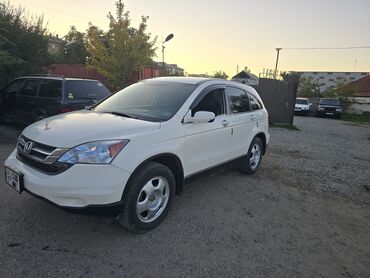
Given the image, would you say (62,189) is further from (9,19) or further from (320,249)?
(9,19)

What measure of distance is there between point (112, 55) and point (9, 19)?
273 inches

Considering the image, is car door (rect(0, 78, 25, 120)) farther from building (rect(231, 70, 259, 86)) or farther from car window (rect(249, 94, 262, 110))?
building (rect(231, 70, 259, 86))

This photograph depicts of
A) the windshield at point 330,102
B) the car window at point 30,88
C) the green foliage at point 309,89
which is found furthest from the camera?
the green foliage at point 309,89

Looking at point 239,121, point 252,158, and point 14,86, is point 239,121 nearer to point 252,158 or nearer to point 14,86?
point 252,158

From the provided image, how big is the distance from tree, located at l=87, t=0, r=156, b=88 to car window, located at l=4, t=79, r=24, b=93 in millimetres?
8758

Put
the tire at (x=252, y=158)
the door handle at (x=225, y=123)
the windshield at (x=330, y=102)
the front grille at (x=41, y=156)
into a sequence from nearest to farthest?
the front grille at (x=41, y=156) → the door handle at (x=225, y=123) → the tire at (x=252, y=158) → the windshield at (x=330, y=102)

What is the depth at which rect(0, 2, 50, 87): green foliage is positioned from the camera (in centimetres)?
1067

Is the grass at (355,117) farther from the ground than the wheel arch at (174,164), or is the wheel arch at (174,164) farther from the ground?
the wheel arch at (174,164)

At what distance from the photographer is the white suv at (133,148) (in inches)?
120

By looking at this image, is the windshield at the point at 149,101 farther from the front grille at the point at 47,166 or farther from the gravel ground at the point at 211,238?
the gravel ground at the point at 211,238

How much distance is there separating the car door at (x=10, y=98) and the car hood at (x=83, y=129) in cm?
556

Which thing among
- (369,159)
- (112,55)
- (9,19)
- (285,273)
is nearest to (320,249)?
(285,273)

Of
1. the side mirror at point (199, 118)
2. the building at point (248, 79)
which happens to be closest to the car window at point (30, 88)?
the side mirror at point (199, 118)

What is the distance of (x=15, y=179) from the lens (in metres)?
3.41
